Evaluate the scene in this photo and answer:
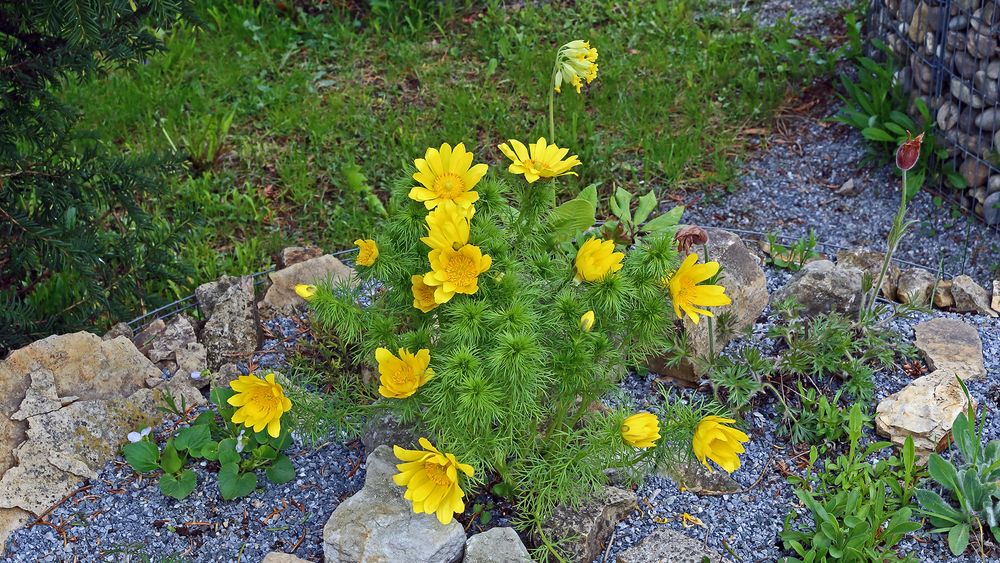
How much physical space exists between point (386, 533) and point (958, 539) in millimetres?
1450

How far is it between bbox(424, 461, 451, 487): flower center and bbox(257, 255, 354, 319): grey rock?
1.24 meters

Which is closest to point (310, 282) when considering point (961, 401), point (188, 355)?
point (188, 355)

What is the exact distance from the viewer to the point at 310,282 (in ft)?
11.3

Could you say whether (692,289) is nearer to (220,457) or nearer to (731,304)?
(731,304)

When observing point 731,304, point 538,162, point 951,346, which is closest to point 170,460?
point 538,162

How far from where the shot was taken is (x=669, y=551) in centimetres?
248

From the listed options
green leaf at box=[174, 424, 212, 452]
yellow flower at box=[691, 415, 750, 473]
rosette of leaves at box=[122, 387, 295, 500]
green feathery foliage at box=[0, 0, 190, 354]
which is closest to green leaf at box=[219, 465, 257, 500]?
rosette of leaves at box=[122, 387, 295, 500]

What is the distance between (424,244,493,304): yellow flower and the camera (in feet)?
7.07

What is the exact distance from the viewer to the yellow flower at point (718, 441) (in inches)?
87.4

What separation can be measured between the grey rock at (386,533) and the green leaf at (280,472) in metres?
0.28

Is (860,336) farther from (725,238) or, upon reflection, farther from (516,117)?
(516,117)

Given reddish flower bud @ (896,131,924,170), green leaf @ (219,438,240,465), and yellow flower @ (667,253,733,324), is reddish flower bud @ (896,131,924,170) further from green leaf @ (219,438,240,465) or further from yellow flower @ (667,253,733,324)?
green leaf @ (219,438,240,465)

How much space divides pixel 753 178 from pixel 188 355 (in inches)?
107

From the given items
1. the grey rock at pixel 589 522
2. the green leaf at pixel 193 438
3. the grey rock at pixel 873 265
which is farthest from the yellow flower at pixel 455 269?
the grey rock at pixel 873 265
